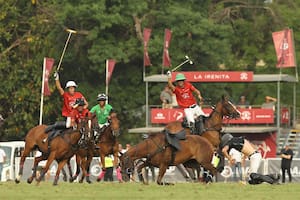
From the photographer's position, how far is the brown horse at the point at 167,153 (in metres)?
25.4

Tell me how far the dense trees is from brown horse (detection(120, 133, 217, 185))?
29.6 metres

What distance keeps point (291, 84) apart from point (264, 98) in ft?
5.96

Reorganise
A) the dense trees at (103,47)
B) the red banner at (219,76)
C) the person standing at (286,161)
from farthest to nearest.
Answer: the dense trees at (103,47)
the red banner at (219,76)
the person standing at (286,161)

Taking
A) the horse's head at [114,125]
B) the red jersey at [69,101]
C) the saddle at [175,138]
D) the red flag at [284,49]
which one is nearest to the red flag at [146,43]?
the red flag at [284,49]

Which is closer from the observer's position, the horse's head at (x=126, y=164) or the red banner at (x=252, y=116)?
the horse's head at (x=126, y=164)

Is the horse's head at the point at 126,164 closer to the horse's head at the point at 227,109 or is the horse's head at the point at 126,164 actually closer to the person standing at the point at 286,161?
the horse's head at the point at 227,109

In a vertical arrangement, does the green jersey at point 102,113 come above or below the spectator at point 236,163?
above

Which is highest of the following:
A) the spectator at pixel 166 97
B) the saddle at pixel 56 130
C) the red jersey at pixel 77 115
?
the spectator at pixel 166 97

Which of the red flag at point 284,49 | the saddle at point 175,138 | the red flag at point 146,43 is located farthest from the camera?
the red flag at point 146,43

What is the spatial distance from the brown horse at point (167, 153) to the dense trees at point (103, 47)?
29567 millimetres

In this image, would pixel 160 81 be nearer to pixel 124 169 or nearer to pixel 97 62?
pixel 97 62

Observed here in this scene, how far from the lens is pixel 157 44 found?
55500 mm

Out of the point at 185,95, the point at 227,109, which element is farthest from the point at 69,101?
the point at 227,109

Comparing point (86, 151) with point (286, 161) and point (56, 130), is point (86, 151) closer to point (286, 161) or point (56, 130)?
point (56, 130)
